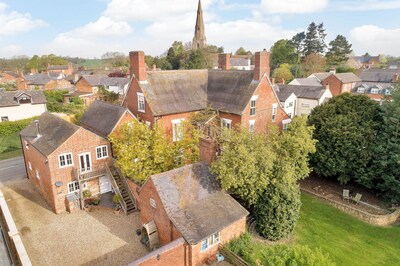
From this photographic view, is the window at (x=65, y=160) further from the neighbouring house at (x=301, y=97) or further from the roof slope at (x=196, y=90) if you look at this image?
the neighbouring house at (x=301, y=97)

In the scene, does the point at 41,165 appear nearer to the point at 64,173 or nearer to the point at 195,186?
the point at 64,173

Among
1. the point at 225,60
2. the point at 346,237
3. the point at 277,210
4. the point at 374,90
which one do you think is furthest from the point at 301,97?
the point at 277,210

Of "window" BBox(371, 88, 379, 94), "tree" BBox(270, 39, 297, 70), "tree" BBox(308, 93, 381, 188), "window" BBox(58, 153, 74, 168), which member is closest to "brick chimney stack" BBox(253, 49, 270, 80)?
"tree" BBox(308, 93, 381, 188)

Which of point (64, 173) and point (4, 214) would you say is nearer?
point (4, 214)

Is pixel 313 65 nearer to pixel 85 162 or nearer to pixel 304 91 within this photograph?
pixel 304 91

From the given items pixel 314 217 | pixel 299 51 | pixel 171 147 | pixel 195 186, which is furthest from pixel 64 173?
pixel 299 51

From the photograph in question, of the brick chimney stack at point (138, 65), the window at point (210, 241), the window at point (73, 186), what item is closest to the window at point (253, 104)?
the brick chimney stack at point (138, 65)
